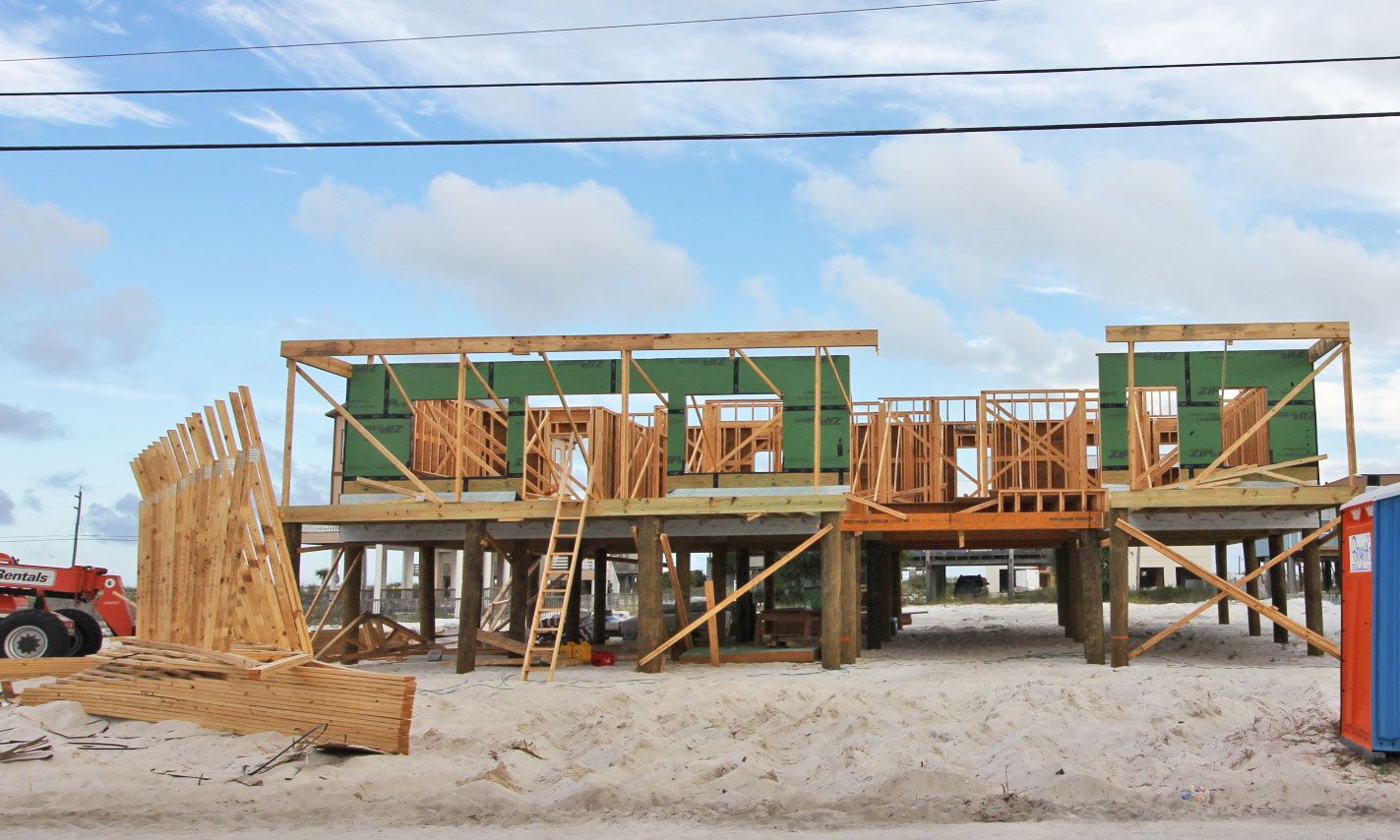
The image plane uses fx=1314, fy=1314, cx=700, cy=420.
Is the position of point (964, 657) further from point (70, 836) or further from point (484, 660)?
point (70, 836)

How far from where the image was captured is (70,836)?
1033 cm

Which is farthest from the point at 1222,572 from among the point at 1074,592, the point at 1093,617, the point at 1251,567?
the point at 1093,617

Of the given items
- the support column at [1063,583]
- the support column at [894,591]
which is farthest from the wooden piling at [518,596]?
the support column at [1063,583]

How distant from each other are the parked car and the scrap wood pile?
51603 mm

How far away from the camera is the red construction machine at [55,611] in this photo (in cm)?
1970

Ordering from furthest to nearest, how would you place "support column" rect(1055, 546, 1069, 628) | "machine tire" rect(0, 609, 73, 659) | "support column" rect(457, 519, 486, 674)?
"support column" rect(1055, 546, 1069, 628) → "support column" rect(457, 519, 486, 674) → "machine tire" rect(0, 609, 73, 659)

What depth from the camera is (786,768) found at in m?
12.7

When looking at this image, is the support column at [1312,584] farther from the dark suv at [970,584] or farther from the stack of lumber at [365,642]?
the dark suv at [970,584]

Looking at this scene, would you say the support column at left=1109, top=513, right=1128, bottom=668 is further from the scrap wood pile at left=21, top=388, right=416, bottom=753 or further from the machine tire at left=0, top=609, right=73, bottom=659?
the machine tire at left=0, top=609, right=73, bottom=659

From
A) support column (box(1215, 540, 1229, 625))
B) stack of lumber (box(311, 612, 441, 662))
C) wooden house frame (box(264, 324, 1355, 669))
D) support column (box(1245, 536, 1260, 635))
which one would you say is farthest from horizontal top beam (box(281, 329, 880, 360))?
support column (box(1215, 540, 1229, 625))

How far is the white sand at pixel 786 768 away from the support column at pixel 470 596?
4.13 meters

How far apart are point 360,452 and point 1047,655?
1254cm

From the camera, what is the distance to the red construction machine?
64.6 feet

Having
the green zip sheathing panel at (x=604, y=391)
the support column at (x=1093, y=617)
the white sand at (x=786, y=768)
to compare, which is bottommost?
the white sand at (x=786, y=768)
